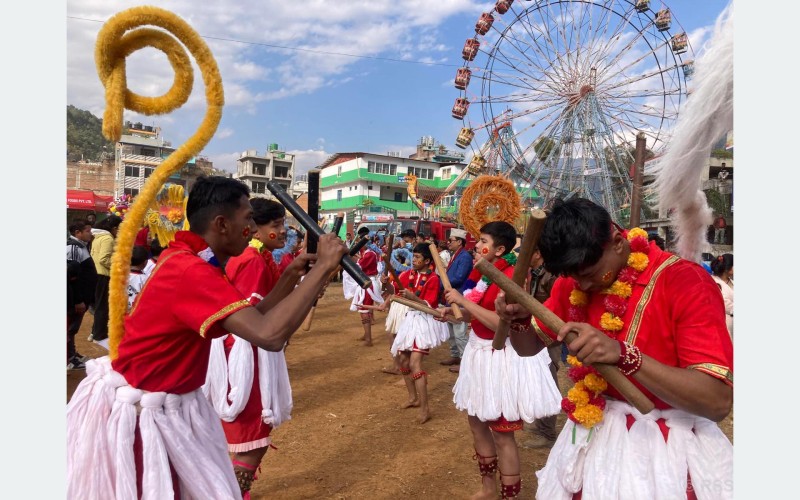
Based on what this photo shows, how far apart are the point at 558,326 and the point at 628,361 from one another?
253mm

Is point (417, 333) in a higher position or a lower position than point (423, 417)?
higher

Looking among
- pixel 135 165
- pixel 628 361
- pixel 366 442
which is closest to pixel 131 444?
pixel 628 361

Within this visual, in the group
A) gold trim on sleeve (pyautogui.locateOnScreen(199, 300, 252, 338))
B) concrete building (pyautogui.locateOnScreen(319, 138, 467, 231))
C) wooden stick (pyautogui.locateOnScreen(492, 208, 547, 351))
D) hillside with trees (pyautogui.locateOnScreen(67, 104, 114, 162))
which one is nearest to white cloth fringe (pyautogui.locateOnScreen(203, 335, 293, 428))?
gold trim on sleeve (pyautogui.locateOnScreen(199, 300, 252, 338))

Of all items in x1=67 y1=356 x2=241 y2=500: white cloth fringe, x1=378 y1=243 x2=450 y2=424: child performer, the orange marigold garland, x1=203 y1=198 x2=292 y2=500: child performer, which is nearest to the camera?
the orange marigold garland

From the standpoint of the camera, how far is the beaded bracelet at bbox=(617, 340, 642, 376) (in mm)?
1680

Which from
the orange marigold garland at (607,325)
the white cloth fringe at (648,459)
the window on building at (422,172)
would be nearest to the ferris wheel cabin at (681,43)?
the orange marigold garland at (607,325)

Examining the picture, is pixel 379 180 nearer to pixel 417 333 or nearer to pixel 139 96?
pixel 417 333

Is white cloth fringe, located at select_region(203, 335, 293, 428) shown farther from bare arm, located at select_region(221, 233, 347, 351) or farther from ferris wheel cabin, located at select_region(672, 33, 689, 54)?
ferris wheel cabin, located at select_region(672, 33, 689, 54)

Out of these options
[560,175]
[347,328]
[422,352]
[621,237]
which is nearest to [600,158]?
[560,175]

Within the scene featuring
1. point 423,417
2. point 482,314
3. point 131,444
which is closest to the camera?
point 131,444

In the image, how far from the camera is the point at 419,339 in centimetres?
639

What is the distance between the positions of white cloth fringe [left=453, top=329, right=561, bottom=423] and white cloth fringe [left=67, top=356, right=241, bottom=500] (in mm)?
2185

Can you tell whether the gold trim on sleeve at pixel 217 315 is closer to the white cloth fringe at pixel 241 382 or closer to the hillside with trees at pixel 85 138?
the white cloth fringe at pixel 241 382

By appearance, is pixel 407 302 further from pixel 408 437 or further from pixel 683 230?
pixel 683 230
